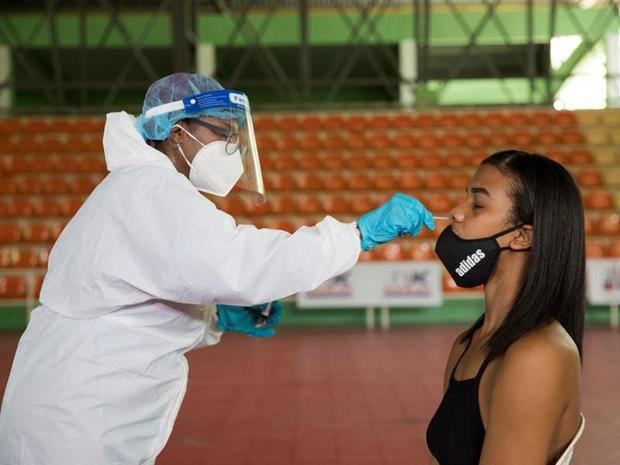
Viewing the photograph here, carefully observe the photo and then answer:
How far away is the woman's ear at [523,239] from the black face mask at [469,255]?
1cm

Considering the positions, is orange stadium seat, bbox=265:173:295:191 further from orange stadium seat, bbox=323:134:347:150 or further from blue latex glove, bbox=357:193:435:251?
blue latex glove, bbox=357:193:435:251

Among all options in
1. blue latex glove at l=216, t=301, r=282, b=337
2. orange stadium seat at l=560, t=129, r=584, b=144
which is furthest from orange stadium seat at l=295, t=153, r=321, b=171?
blue latex glove at l=216, t=301, r=282, b=337

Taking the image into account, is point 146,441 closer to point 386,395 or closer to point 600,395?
point 386,395

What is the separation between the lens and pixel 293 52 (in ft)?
62.1

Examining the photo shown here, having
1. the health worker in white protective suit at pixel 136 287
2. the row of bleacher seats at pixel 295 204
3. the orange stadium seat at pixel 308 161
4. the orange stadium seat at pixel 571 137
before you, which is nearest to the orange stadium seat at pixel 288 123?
the orange stadium seat at pixel 308 161

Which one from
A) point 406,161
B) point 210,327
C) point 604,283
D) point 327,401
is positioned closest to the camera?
point 210,327

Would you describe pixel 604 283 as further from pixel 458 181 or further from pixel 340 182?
pixel 340 182

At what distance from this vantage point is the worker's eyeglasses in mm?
2174

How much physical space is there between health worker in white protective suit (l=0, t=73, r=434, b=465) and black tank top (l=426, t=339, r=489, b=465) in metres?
0.38

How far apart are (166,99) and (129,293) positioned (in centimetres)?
53

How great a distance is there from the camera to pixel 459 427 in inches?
69.4

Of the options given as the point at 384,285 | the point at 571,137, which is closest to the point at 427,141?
the point at 571,137

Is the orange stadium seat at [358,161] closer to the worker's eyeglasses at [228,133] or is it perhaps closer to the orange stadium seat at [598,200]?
the orange stadium seat at [598,200]

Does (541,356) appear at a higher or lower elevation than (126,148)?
lower
